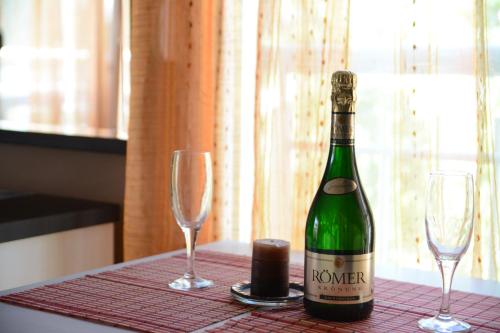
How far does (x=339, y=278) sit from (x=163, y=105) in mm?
1269

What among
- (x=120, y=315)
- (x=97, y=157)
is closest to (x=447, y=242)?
(x=120, y=315)

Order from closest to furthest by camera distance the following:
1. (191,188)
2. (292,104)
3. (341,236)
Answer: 1. (341,236)
2. (191,188)
3. (292,104)

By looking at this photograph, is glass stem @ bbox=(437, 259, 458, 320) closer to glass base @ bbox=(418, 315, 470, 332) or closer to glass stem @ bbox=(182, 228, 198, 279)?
glass base @ bbox=(418, 315, 470, 332)

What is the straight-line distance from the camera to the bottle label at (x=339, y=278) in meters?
1.20

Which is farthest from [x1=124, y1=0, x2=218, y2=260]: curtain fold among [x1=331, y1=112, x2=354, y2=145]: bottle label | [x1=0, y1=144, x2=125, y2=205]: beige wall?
[x1=331, y1=112, x2=354, y2=145]: bottle label

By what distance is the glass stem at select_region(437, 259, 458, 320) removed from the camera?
1182 millimetres

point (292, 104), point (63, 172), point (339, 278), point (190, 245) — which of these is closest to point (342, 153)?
point (339, 278)

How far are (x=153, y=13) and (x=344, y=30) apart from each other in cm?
58

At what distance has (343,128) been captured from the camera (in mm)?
1231

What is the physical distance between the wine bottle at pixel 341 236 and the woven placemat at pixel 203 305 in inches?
1.3

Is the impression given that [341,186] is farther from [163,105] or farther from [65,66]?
[65,66]

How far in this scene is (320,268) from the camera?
121cm

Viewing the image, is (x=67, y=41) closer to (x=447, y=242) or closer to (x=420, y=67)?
(x=420, y=67)

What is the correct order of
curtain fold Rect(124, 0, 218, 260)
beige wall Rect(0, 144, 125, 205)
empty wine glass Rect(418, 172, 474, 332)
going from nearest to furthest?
empty wine glass Rect(418, 172, 474, 332) < curtain fold Rect(124, 0, 218, 260) < beige wall Rect(0, 144, 125, 205)
